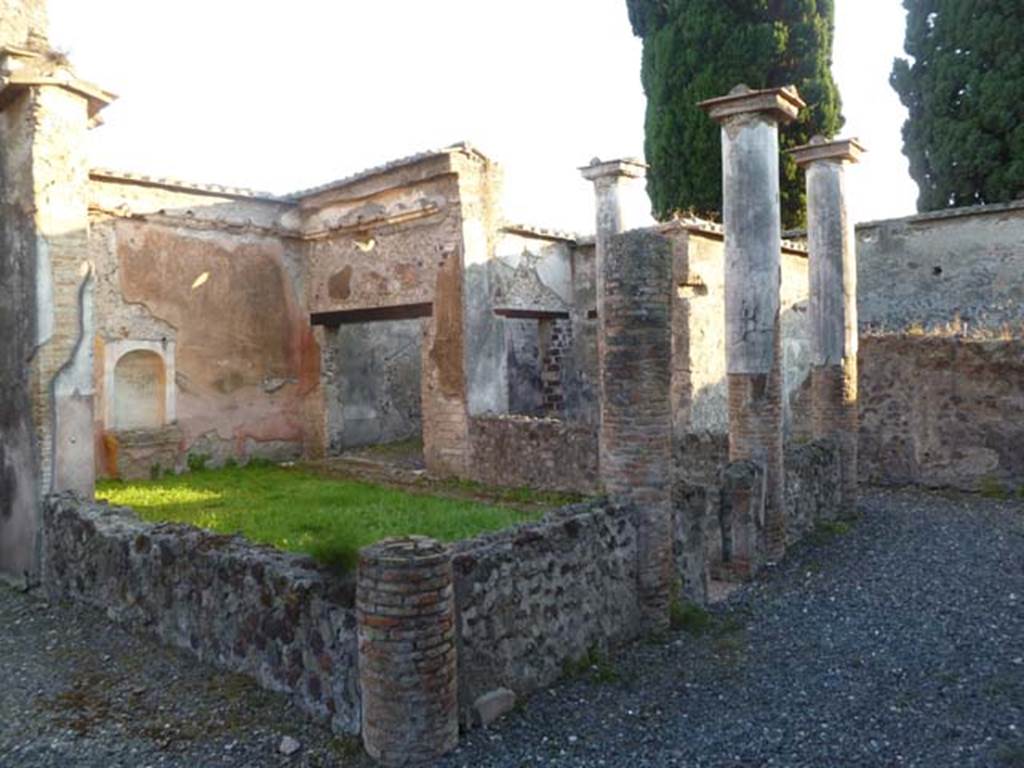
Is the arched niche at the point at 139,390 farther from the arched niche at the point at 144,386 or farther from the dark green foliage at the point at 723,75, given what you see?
the dark green foliage at the point at 723,75

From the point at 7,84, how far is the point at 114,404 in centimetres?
547

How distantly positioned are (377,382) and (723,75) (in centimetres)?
945

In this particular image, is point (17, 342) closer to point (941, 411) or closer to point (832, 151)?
point (832, 151)

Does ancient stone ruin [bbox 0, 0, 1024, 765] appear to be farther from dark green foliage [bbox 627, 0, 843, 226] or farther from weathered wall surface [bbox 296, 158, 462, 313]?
dark green foliage [bbox 627, 0, 843, 226]

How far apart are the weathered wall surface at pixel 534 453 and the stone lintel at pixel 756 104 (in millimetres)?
3660

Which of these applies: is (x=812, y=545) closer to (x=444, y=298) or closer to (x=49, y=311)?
(x=444, y=298)

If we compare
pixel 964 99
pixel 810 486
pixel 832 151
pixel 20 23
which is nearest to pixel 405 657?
pixel 810 486

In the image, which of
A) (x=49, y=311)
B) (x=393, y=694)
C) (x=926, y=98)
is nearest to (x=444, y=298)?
(x=49, y=311)

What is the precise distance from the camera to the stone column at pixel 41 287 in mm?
6523

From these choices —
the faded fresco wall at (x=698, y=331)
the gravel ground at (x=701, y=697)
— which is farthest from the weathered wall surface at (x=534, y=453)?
the gravel ground at (x=701, y=697)

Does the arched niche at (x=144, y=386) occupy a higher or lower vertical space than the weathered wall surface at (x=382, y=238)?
lower

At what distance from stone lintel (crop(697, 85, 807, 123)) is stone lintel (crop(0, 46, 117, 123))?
5.08 meters

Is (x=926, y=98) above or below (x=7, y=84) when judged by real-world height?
above

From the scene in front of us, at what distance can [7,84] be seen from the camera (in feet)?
21.0
